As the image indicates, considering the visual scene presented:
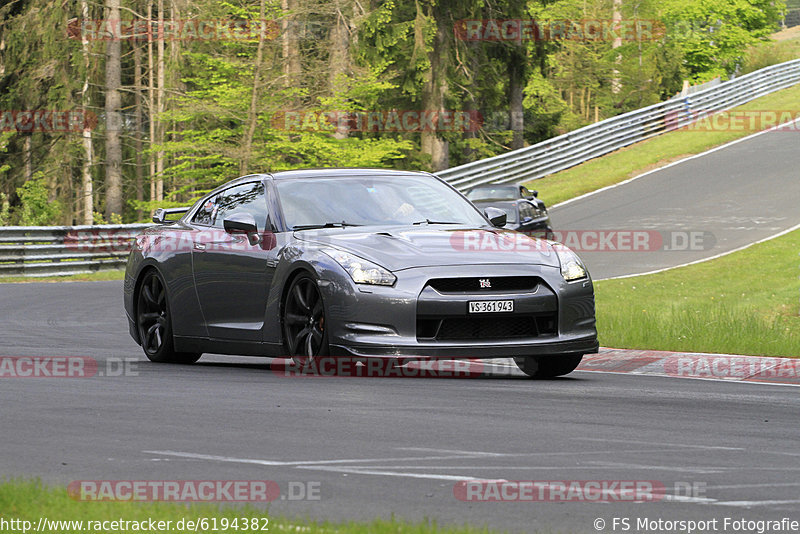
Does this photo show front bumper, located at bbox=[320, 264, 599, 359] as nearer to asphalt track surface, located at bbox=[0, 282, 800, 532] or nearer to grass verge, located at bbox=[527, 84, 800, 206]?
asphalt track surface, located at bbox=[0, 282, 800, 532]

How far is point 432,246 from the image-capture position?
33.1 ft

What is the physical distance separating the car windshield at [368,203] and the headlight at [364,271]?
96 cm

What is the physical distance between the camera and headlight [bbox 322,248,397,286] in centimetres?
979

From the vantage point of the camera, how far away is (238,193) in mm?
11922

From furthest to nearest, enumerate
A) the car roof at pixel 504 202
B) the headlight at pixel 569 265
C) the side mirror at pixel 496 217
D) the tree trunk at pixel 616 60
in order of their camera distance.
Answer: the tree trunk at pixel 616 60
the car roof at pixel 504 202
the side mirror at pixel 496 217
the headlight at pixel 569 265

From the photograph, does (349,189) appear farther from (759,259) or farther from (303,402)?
(759,259)

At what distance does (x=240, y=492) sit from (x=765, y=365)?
22.5 ft

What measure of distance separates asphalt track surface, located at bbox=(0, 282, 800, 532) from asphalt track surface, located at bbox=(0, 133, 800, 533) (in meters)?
0.02

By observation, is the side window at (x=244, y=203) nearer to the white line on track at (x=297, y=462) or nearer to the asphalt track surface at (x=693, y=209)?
the white line on track at (x=297, y=462)

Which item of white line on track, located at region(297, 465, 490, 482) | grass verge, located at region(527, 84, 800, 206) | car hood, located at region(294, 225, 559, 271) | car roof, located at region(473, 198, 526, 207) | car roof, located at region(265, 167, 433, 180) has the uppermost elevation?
grass verge, located at region(527, 84, 800, 206)

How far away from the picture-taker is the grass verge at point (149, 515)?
4855 mm

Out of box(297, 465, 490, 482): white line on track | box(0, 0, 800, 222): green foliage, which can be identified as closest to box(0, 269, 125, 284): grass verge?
box(0, 0, 800, 222): green foliage

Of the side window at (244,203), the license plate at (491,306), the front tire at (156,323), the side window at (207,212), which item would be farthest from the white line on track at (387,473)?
the side window at (207,212)

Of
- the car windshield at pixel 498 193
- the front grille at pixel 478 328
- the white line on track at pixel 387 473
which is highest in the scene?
the car windshield at pixel 498 193
